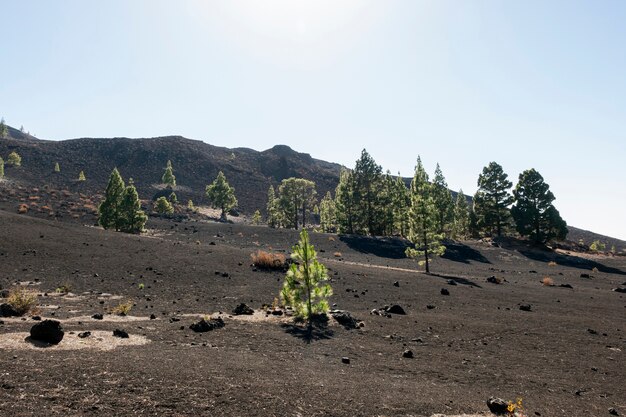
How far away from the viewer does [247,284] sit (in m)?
25.3

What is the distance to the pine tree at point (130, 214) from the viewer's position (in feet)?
161

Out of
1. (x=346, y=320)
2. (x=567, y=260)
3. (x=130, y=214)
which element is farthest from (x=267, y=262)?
(x=567, y=260)

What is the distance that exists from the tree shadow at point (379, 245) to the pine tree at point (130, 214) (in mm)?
28498

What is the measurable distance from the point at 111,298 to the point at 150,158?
13942 centimetres

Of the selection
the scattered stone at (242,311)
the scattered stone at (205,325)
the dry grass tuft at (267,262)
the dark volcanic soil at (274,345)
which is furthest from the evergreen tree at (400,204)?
the scattered stone at (205,325)

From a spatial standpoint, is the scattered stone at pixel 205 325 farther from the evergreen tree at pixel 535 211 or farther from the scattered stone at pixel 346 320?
the evergreen tree at pixel 535 211

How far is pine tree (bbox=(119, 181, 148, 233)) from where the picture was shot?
49031 millimetres

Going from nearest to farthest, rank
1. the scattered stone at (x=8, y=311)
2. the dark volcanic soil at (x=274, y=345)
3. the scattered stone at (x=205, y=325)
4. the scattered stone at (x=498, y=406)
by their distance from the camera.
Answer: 1. the dark volcanic soil at (x=274, y=345)
2. the scattered stone at (x=498, y=406)
3. the scattered stone at (x=8, y=311)
4. the scattered stone at (x=205, y=325)

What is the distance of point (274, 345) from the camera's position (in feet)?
44.7

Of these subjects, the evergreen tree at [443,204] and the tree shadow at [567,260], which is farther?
the evergreen tree at [443,204]

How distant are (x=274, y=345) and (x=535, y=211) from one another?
211 ft

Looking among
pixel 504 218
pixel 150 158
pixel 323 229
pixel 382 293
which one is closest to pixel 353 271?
pixel 382 293

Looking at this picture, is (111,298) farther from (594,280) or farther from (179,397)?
(594,280)

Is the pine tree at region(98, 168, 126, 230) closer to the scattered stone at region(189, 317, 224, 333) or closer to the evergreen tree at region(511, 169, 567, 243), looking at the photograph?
the scattered stone at region(189, 317, 224, 333)
